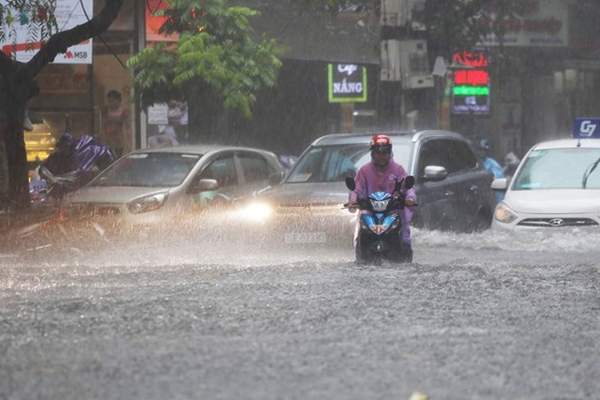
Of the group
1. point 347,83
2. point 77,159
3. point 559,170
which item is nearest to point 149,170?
point 77,159

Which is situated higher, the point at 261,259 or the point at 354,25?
the point at 354,25

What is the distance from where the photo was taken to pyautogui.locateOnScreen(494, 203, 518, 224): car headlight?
15.4 meters

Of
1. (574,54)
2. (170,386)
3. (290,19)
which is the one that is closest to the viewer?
(170,386)

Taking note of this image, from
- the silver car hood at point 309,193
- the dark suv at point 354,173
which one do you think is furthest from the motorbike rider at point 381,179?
the silver car hood at point 309,193

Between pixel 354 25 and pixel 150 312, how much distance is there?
2058 cm

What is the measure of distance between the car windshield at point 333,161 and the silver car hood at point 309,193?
0.26 m

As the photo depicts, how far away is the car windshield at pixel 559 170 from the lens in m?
15.9

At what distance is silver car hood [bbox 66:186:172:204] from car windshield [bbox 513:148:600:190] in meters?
4.58

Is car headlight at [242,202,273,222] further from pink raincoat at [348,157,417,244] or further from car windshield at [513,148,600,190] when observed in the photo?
car windshield at [513,148,600,190]

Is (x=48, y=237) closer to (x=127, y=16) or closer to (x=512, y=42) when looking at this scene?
(x=127, y=16)

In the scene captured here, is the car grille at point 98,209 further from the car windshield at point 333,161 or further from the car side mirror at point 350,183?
the car side mirror at point 350,183

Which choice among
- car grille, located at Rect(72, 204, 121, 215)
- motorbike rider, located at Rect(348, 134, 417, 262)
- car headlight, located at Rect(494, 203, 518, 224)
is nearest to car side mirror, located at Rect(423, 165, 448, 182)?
car headlight, located at Rect(494, 203, 518, 224)

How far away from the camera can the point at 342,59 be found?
28781mm

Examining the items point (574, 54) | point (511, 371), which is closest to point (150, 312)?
point (511, 371)
